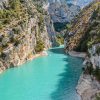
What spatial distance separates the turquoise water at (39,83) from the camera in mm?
65125

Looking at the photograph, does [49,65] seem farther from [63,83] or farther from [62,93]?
[62,93]

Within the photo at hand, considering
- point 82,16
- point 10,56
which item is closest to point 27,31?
point 10,56

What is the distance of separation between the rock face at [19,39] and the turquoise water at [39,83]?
6.19 meters

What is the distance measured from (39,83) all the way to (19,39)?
146 feet

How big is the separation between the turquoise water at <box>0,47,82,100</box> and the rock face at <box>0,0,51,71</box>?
6.19 meters

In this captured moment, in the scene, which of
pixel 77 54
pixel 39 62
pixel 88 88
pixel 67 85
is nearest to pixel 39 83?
pixel 67 85

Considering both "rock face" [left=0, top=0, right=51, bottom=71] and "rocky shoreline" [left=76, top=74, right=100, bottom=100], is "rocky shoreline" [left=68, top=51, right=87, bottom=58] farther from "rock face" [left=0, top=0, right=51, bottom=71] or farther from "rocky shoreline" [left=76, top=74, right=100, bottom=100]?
"rocky shoreline" [left=76, top=74, right=100, bottom=100]

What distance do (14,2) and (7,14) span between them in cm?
1572

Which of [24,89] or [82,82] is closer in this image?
[82,82]

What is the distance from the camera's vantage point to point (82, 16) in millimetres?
168250

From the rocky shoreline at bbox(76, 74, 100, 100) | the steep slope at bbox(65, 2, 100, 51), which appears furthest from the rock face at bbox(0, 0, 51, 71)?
the rocky shoreline at bbox(76, 74, 100, 100)

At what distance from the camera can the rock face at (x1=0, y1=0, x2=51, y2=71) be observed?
10869 cm

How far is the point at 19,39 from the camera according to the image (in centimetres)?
11975

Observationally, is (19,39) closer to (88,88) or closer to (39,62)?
(39,62)
